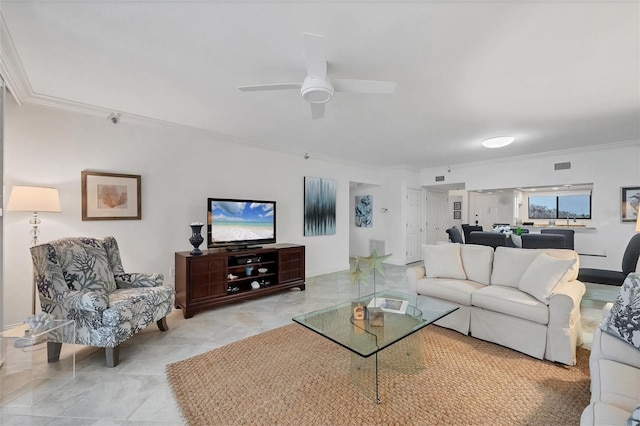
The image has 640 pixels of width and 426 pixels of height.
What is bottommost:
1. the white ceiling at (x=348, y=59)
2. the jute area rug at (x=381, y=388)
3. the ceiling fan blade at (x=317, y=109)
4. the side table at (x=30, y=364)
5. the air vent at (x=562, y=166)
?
the jute area rug at (x=381, y=388)

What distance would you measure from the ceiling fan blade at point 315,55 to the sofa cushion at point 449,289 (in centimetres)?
245

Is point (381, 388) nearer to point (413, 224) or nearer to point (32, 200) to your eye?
point (32, 200)

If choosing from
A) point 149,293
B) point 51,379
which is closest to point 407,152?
point 149,293

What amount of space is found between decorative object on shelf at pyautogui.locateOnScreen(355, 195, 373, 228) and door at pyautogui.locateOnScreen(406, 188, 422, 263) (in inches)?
38.9

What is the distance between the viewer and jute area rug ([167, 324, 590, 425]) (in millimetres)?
1728

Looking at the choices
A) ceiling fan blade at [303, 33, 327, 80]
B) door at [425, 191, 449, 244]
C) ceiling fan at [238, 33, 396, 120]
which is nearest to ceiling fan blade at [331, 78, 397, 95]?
ceiling fan at [238, 33, 396, 120]

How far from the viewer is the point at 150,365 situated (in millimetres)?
2320

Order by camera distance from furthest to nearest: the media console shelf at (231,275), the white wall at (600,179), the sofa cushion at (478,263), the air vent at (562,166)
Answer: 1. the air vent at (562,166)
2. the white wall at (600,179)
3. the media console shelf at (231,275)
4. the sofa cushion at (478,263)

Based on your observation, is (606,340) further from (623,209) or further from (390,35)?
(623,209)

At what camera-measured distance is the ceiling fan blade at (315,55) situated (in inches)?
65.1

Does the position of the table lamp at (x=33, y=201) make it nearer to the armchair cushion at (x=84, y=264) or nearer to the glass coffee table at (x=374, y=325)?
the armchair cushion at (x=84, y=264)

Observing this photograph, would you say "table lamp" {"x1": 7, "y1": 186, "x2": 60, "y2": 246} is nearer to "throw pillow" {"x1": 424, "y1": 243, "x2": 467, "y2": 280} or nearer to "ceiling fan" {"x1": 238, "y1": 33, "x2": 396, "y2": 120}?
"ceiling fan" {"x1": 238, "y1": 33, "x2": 396, "y2": 120}

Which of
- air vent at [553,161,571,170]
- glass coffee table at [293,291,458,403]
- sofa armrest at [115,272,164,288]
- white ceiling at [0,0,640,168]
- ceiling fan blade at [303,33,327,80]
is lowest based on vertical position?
glass coffee table at [293,291,458,403]

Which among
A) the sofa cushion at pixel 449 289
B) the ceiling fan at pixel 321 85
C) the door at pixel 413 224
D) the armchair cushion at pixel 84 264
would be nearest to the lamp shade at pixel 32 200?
the armchair cushion at pixel 84 264
